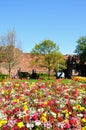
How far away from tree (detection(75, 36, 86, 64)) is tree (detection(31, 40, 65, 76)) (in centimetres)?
604

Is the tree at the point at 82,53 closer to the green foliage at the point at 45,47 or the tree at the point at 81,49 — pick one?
the tree at the point at 81,49

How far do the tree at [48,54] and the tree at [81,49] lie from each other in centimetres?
604

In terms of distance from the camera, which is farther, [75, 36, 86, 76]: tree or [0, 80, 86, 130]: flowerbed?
[75, 36, 86, 76]: tree

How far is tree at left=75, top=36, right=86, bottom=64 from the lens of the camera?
47.5 metres

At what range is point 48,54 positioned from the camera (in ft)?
137

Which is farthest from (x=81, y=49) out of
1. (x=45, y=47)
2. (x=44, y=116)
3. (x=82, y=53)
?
(x=44, y=116)

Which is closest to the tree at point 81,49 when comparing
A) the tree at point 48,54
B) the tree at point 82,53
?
the tree at point 82,53

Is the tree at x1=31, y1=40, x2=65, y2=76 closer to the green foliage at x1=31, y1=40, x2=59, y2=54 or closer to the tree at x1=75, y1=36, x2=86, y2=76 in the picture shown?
the green foliage at x1=31, y1=40, x2=59, y2=54

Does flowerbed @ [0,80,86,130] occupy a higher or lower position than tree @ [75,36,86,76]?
lower

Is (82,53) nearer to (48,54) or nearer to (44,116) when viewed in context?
(48,54)

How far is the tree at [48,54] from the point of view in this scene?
Answer: 41.7 meters

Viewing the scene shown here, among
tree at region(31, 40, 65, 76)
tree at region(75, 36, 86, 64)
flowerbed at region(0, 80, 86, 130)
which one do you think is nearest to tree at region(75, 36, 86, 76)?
tree at region(75, 36, 86, 64)

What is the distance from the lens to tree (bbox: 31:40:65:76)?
41.7 meters

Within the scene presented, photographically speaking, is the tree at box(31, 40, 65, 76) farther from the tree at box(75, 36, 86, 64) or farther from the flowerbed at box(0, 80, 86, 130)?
the flowerbed at box(0, 80, 86, 130)
